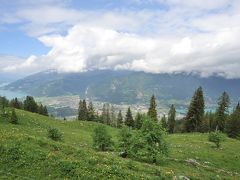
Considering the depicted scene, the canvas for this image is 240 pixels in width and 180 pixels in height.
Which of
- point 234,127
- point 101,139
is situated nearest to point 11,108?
point 101,139

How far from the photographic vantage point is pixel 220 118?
344ft

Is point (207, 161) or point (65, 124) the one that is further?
point (65, 124)

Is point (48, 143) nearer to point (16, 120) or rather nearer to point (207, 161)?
point (207, 161)

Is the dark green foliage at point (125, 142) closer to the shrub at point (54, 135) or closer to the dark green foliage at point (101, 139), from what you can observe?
the dark green foliage at point (101, 139)

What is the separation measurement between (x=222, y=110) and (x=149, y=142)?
67.2 metres

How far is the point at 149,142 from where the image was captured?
41.8 m

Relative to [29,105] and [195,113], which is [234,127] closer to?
[195,113]

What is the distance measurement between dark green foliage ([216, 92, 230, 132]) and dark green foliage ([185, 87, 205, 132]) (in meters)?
5.63

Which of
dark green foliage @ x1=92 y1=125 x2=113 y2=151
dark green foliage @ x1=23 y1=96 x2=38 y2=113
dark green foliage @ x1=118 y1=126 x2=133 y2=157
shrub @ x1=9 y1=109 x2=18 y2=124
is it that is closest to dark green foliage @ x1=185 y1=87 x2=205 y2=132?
dark green foliage @ x1=23 y1=96 x2=38 y2=113

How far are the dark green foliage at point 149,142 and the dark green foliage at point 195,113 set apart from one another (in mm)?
61150

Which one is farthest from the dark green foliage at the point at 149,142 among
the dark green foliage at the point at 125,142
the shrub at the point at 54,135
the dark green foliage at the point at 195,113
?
the dark green foliage at the point at 195,113

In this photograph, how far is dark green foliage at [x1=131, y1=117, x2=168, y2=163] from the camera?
40969 mm

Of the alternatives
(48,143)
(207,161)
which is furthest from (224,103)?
(48,143)

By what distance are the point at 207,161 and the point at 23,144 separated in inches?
1138
